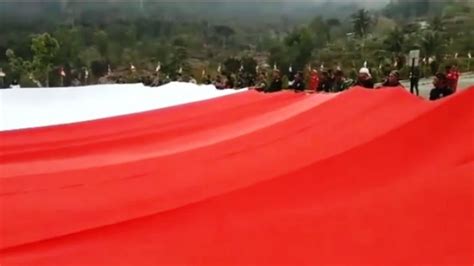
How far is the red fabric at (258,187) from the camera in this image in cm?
164

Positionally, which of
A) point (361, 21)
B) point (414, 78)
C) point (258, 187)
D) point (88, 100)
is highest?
point (361, 21)

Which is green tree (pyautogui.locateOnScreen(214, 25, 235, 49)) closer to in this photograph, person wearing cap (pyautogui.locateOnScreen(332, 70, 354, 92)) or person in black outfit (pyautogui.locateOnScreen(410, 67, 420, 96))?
person wearing cap (pyautogui.locateOnScreen(332, 70, 354, 92))

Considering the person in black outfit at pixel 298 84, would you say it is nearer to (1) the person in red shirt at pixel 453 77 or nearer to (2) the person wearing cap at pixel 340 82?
(2) the person wearing cap at pixel 340 82

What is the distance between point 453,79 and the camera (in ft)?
6.04

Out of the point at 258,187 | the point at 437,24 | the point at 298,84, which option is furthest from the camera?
the point at 298,84

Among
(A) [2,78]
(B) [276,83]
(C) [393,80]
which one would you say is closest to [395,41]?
(C) [393,80]

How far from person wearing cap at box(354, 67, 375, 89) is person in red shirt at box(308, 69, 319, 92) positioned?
0.11 meters

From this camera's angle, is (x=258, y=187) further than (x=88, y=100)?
No

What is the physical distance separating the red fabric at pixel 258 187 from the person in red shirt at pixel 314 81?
3cm

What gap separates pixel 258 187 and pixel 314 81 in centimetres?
39

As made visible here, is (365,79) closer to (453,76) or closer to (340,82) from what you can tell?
(340,82)

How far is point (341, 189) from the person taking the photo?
173 centimetres

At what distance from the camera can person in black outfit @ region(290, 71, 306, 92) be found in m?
1.96

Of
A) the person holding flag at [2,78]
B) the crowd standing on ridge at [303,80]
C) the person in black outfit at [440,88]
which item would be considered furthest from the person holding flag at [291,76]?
the person holding flag at [2,78]
